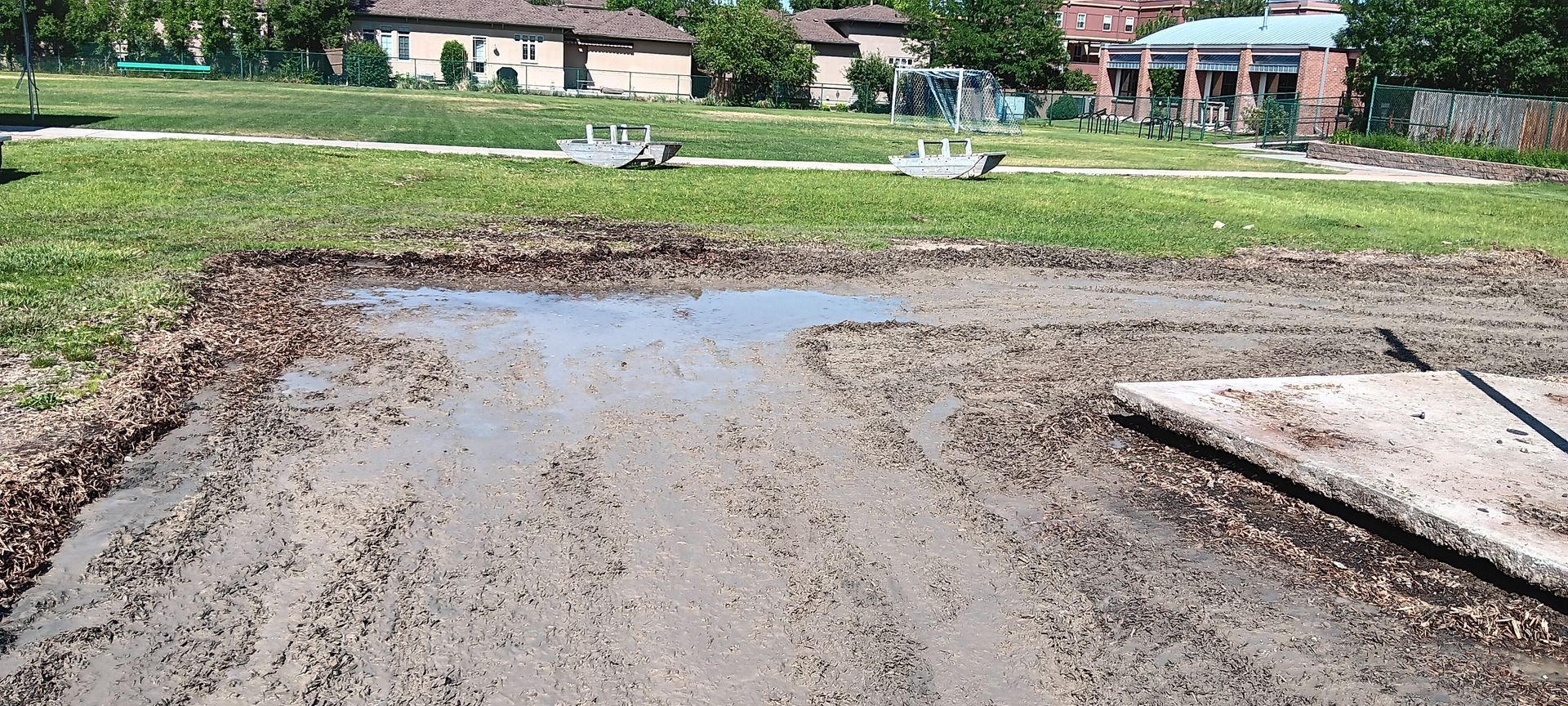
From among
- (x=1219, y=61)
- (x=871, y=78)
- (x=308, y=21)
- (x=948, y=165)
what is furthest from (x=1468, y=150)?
(x=308, y=21)

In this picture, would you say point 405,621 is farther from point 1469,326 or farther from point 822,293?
point 1469,326

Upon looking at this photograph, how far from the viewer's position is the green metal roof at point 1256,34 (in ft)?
177

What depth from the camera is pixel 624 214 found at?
15.7m

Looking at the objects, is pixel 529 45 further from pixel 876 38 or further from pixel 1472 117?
pixel 1472 117

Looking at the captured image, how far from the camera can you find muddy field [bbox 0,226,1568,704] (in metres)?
4.15

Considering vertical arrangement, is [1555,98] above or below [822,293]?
above

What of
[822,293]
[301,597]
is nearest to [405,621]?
[301,597]

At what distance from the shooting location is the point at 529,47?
6725 cm

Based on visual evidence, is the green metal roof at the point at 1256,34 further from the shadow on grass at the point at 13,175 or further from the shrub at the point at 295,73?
the shadow on grass at the point at 13,175

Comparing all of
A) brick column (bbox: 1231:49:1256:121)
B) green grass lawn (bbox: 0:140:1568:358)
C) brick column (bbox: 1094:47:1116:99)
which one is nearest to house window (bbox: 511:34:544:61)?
brick column (bbox: 1094:47:1116:99)

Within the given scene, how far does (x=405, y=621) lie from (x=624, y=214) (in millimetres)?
11650

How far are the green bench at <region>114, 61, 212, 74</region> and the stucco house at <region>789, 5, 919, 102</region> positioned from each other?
33214 millimetres

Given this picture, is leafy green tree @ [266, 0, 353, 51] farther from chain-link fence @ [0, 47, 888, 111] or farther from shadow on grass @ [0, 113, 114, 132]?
shadow on grass @ [0, 113, 114, 132]

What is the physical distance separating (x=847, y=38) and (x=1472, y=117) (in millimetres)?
50499
